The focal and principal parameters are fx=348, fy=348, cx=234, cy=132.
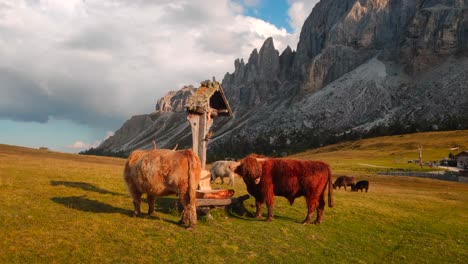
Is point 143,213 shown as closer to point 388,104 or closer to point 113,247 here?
point 113,247

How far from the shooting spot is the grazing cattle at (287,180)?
15.7 m

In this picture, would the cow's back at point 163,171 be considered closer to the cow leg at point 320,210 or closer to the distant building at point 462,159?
the cow leg at point 320,210

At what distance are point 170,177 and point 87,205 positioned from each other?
4292 mm

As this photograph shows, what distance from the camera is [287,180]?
1593 cm

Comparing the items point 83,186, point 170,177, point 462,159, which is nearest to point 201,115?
point 170,177

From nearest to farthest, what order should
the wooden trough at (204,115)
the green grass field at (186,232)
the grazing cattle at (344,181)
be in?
1. the green grass field at (186,232)
2. the wooden trough at (204,115)
3. the grazing cattle at (344,181)

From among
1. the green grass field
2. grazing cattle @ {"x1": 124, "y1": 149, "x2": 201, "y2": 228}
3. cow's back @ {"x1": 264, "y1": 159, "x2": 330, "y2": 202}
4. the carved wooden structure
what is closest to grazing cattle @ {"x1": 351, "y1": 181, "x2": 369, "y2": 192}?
the green grass field

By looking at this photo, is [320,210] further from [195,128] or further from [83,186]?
[83,186]

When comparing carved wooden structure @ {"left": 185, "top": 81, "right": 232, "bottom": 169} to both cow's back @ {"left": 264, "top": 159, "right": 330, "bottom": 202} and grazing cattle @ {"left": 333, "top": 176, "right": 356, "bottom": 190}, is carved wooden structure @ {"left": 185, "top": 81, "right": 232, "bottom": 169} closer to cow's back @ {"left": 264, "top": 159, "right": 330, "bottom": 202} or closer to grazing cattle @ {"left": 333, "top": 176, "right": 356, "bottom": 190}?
cow's back @ {"left": 264, "top": 159, "right": 330, "bottom": 202}

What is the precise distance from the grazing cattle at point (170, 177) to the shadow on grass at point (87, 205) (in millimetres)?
1204

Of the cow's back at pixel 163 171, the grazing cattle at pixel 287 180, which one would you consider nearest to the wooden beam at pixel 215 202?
the grazing cattle at pixel 287 180

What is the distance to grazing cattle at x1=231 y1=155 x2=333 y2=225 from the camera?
51.5 feet

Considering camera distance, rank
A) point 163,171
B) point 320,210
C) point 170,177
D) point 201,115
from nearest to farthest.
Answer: point 170,177 → point 163,171 → point 320,210 → point 201,115

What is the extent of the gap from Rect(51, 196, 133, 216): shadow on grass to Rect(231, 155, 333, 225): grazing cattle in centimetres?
554
